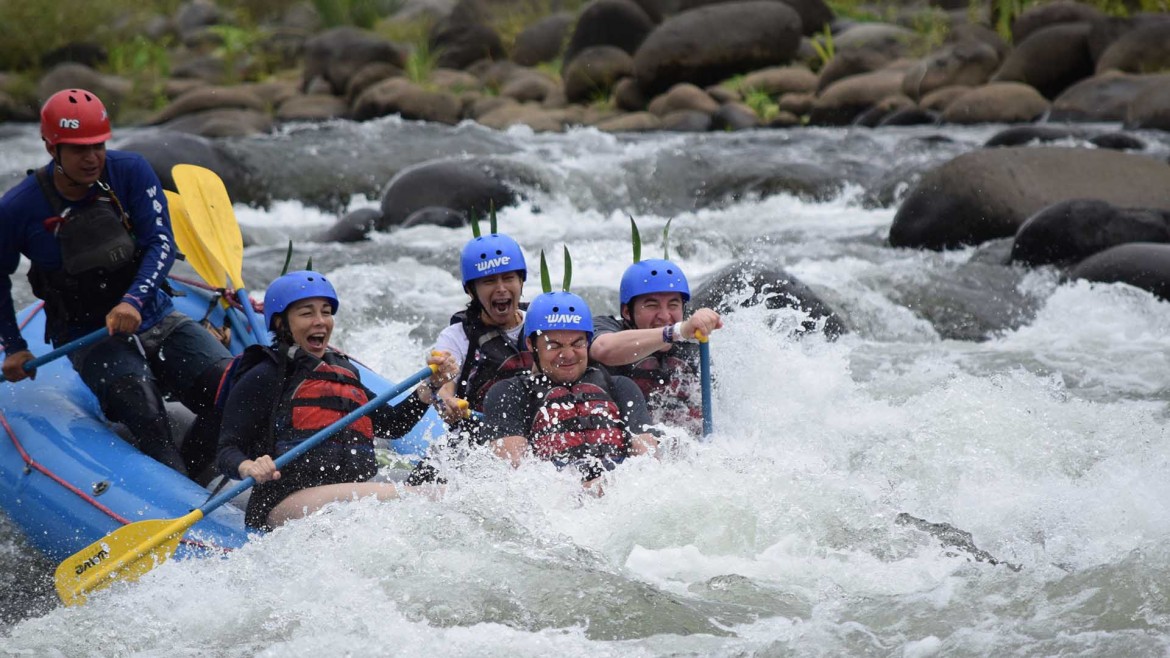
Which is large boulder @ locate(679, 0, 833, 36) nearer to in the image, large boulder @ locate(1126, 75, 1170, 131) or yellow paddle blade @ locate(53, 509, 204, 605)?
large boulder @ locate(1126, 75, 1170, 131)

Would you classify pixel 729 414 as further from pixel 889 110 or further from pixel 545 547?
pixel 889 110

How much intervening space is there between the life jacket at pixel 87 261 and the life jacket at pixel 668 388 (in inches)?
80.4

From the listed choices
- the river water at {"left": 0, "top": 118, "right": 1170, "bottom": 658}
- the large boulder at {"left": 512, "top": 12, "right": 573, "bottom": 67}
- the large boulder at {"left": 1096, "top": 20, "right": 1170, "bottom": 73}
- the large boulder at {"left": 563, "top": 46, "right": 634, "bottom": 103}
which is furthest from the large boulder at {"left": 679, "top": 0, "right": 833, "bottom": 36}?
the river water at {"left": 0, "top": 118, "right": 1170, "bottom": 658}

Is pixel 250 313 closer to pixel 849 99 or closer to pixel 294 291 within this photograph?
pixel 294 291

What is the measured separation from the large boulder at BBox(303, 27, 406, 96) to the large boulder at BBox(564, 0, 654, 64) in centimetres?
312

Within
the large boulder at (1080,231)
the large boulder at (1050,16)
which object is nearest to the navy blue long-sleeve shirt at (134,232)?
the large boulder at (1080,231)

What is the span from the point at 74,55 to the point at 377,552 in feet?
73.4

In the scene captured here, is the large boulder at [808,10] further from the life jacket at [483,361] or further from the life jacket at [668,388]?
the life jacket at [483,361]

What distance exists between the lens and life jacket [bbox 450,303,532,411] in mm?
5289

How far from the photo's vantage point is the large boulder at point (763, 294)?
7551 mm

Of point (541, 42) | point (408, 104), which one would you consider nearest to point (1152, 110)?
point (408, 104)

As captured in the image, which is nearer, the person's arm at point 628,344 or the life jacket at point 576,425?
the life jacket at point 576,425

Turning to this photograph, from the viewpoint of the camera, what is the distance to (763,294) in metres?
7.59

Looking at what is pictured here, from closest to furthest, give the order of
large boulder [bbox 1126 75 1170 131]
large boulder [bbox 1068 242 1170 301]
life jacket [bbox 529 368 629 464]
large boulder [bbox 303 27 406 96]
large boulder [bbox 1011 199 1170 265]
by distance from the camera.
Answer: life jacket [bbox 529 368 629 464] < large boulder [bbox 1068 242 1170 301] < large boulder [bbox 1011 199 1170 265] < large boulder [bbox 1126 75 1170 131] < large boulder [bbox 303 27 406 96]
